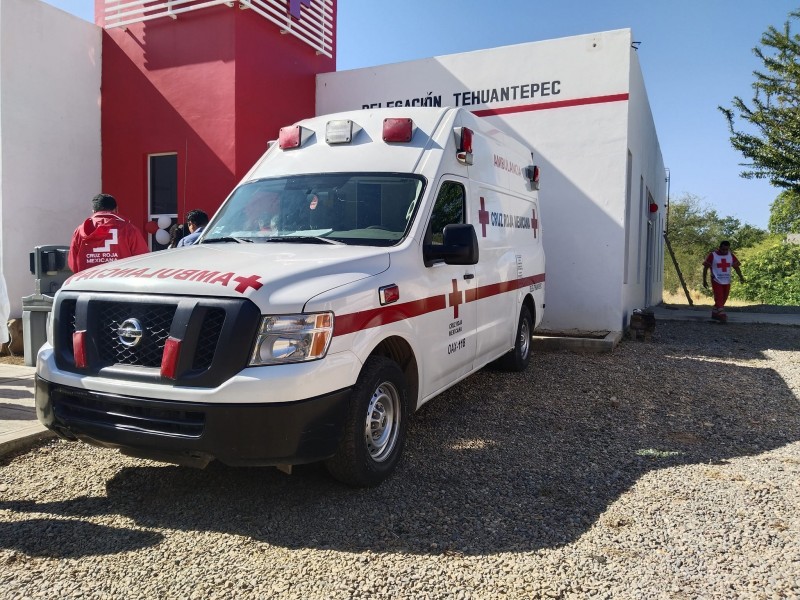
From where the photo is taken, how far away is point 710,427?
209 inches

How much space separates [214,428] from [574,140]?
26.7 feet

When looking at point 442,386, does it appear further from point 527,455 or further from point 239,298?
point 239,298

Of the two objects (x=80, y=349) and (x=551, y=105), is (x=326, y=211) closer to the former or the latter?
(x=80, y=349)

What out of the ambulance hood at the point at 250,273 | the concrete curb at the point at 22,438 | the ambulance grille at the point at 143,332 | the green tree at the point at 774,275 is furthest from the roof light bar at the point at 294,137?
the green tree at the point at 774,275

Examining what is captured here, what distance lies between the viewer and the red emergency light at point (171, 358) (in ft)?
10.5

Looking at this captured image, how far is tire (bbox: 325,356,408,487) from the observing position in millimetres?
3521

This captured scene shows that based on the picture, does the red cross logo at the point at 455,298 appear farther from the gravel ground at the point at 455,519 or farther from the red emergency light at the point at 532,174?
the red emergency light at the point at 532,174

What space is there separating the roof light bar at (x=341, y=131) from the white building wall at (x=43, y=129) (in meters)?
6.75

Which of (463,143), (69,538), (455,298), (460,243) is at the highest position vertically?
(463,143)

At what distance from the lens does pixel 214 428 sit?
3.13 meters

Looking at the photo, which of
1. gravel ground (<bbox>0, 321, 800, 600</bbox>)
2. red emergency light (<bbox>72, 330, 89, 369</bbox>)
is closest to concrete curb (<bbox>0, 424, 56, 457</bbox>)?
gravel ground (<bbox>0, 321, 800, 600</bbox>)

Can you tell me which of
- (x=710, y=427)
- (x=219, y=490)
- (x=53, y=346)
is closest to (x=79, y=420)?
(x=53, y=346)

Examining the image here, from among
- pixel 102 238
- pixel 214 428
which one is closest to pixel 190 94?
pixel 102 238

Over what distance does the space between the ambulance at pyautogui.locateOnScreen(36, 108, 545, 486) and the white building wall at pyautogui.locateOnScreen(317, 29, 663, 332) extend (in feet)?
16.2
